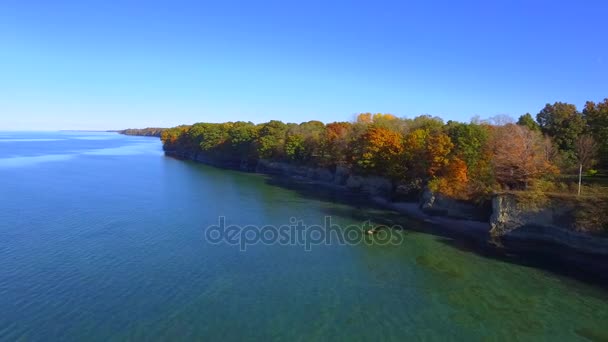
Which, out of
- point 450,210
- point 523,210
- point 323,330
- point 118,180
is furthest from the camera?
point 118,180

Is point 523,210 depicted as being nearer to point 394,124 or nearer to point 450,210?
point 450,210

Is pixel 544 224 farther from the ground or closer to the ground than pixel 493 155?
closer to the ground

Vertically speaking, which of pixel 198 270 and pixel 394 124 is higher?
pixel 394 124

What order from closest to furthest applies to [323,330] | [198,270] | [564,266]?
1. [323,330]
2. [198,270]
3. [564,266]

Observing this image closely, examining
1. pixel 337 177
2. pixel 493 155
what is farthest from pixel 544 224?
pixel 337 177

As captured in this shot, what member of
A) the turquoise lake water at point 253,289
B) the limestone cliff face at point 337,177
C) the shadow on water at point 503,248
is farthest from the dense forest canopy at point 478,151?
the turquoise lake water at point 253,289

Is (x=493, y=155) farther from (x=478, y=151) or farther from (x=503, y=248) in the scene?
(x=503, y=248)

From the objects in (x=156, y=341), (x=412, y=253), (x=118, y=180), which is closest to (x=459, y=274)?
(x=412, y=253)
